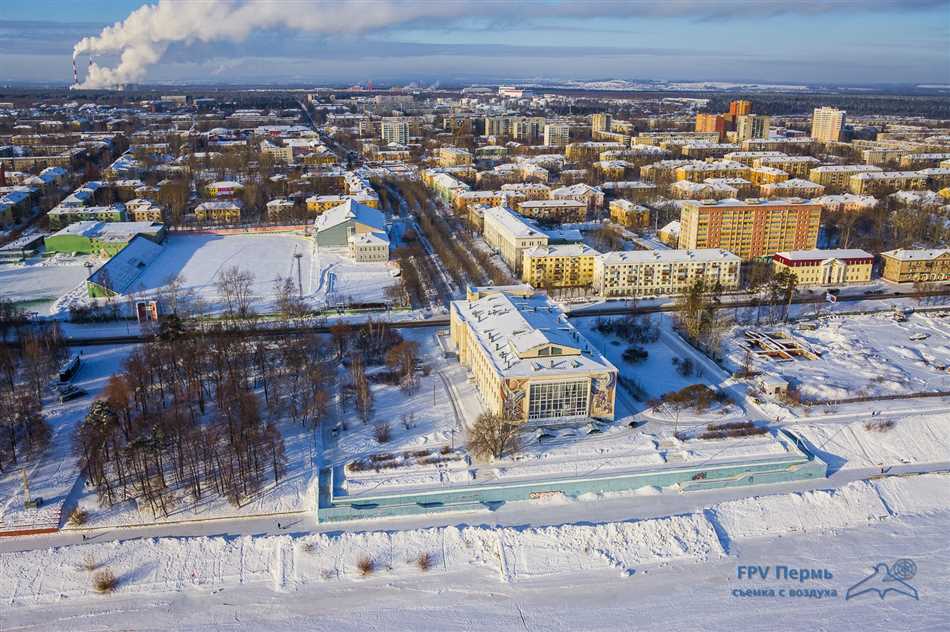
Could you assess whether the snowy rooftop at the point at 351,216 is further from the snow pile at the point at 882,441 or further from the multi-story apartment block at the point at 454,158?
the multi-story apartment block at the point at 454,158

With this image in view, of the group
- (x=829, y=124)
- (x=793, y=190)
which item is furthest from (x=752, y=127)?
(x=793, y=190)

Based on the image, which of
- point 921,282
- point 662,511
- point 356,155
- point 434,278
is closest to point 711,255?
point 921,282

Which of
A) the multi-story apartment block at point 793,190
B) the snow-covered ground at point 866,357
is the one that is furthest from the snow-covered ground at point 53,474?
the multi-story apartment block at point 793,190

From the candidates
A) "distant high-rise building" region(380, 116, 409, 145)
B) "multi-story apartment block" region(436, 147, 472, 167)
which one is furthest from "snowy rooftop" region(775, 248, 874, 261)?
"distant high-rise building" region(380, 116, 409, 145)

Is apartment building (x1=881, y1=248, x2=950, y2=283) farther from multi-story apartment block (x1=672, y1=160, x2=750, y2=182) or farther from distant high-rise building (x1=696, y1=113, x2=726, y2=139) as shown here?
distant high-rise building (x1=696, y1=113, x2=726, y2=139)

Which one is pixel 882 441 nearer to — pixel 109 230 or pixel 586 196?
pixel 586 196

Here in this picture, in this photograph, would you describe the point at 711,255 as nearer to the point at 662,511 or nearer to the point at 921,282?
the point at 921,282
